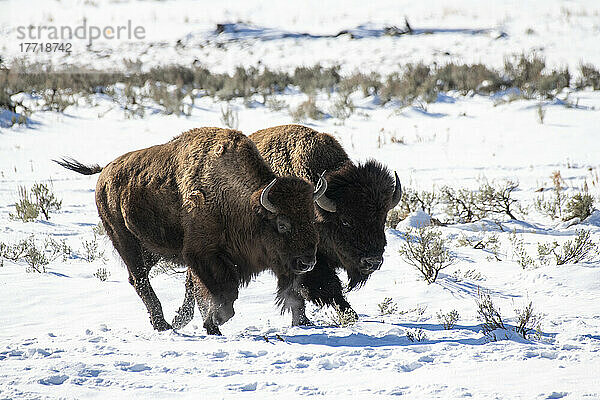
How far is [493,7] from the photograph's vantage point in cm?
3197

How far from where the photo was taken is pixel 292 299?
495 cm

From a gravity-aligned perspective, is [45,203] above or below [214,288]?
below

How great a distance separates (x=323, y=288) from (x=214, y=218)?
1.08 meters

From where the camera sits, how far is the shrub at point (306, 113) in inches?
584

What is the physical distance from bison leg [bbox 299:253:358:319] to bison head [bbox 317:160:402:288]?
0.55ft

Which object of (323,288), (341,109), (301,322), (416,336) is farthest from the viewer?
(341,109)

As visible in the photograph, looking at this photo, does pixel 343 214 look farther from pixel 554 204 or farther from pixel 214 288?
pixel 554 204

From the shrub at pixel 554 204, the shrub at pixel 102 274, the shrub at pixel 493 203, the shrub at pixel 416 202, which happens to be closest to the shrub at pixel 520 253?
the shrub at pixel 493 203

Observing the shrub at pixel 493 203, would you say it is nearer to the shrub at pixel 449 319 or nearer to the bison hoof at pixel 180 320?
the shrub at pixel 449 319

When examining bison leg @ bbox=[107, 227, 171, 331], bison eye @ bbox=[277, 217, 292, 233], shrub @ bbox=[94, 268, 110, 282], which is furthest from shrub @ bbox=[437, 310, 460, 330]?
shrub @ bbox=[94, 268, 110, 282]

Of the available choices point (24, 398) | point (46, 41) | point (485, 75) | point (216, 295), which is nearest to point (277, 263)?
point (216, 295)

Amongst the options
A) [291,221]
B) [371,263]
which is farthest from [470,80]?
[291,221]

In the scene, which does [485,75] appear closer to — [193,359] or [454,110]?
[454,110]

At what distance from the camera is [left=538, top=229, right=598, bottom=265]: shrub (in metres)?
6.29
